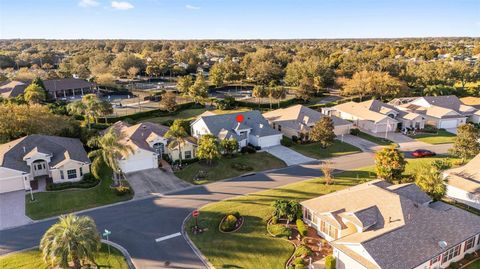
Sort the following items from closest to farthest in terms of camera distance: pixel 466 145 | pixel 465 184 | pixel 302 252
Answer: pixel 302 252 < pixel 465 184 < pixel 466 145

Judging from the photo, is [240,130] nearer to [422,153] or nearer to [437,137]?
[422,153]

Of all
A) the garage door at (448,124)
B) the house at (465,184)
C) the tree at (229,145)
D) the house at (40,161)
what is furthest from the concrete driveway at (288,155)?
the garage door at (448,124)

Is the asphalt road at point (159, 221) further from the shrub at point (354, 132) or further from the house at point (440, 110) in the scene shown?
the house at point (440, 110)

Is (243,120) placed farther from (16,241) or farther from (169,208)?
(16,241)

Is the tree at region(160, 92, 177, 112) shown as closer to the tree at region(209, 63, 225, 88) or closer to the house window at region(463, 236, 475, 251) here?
the tree at region(209, 63, 225, 88)

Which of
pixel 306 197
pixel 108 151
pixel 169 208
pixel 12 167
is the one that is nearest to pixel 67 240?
pixel 169 208

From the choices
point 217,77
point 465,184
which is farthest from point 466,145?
point 217,77

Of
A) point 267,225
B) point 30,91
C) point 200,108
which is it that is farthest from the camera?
point 200,108
